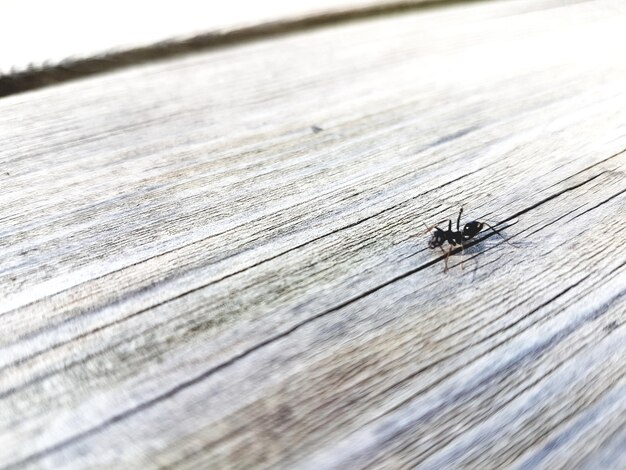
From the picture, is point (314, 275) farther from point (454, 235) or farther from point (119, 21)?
point (119, 21)

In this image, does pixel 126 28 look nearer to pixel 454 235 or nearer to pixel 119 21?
pixel 119 21

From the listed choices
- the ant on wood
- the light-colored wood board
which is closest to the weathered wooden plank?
the light-colored wood board

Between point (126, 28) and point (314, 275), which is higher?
point (126, 28)

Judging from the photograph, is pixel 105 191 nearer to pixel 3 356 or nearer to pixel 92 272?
pixel 92 272

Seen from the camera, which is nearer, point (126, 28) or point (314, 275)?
point (314, 275)

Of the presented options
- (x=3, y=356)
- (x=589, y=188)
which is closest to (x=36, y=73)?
(x=3, y=356)

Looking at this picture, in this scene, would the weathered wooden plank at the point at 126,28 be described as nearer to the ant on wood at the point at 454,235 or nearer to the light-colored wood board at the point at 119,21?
the light-colored wood board at the point at 119,21

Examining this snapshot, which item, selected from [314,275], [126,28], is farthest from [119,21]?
[314,275]
